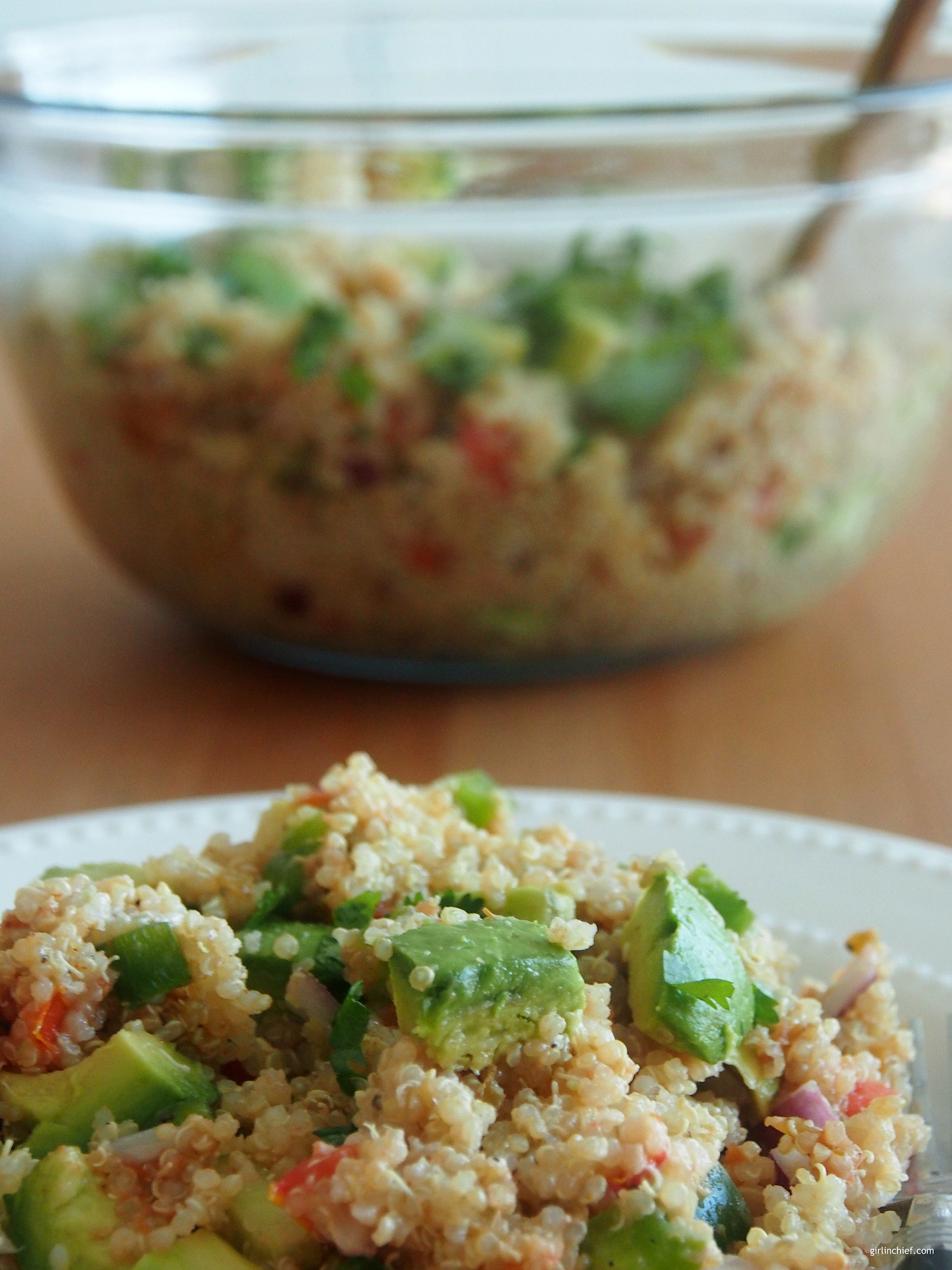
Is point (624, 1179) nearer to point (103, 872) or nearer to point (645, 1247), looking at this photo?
point (645, 1247)

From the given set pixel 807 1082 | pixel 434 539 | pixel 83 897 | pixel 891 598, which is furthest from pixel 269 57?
pixel 807 1082

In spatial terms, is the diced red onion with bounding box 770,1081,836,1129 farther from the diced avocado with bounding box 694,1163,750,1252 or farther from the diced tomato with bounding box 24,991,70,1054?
the diced tomato with bounding box 24,991,70,1054

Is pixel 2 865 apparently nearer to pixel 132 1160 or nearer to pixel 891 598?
pixel 132 1160

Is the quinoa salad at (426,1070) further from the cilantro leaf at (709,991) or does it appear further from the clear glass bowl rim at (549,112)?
the clear glass bowl rim at (549,112)

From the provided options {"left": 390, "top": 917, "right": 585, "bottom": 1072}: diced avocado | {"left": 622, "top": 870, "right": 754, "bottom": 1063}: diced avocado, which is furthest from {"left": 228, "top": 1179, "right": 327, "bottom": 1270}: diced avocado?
{"left": 622, "top": 870, "right": 754, "bottom": 1063}: diced avocado

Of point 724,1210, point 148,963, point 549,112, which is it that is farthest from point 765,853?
point 549,112

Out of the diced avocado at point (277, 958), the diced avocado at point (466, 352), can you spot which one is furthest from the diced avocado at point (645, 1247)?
the diced avocado at point (466, 352)

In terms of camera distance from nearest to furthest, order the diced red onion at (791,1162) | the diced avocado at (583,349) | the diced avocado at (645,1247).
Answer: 1. the diced avocado at (645,1247)
2. the diced red onion at (791,1162)
3. the diced avocado at (583,349)
